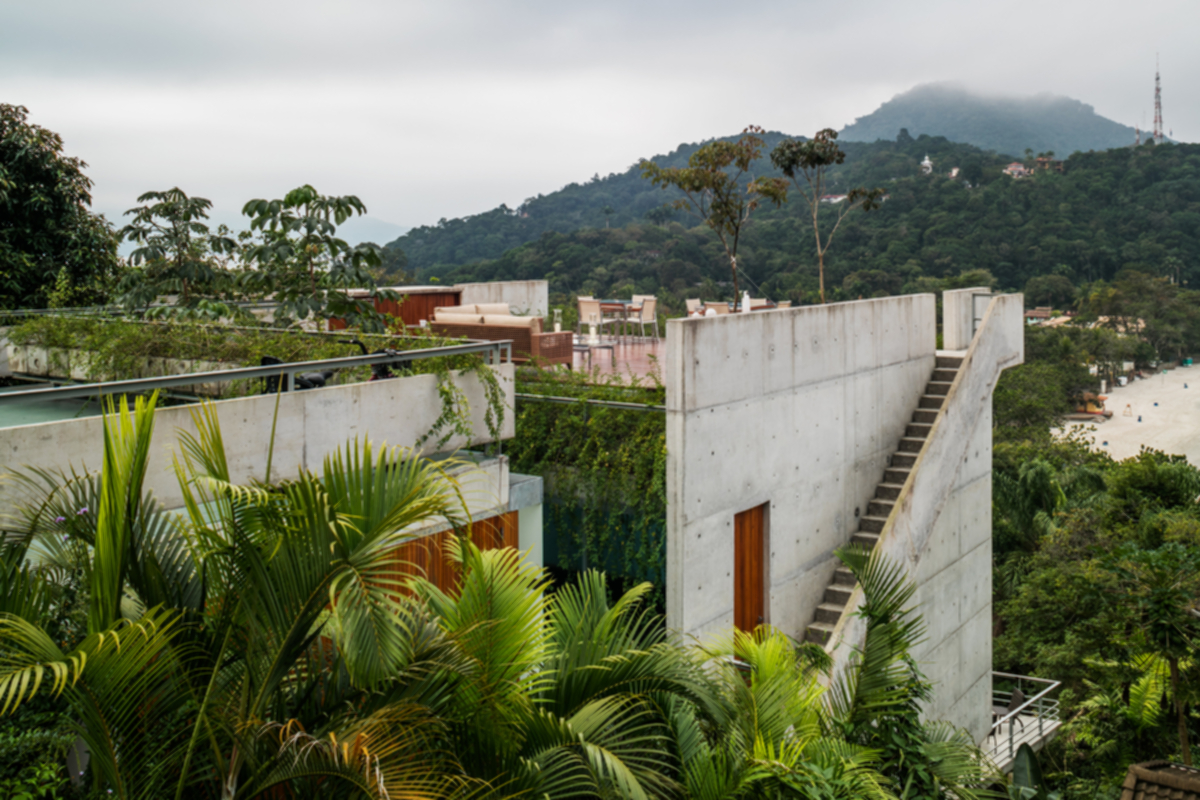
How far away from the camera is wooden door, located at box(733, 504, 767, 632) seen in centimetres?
910

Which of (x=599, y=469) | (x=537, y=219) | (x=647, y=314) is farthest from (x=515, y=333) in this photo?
(x=537, y=219)

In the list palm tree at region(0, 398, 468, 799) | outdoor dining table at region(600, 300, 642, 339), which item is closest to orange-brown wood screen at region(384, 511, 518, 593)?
palm tree at region(0, 398, 468, 799)

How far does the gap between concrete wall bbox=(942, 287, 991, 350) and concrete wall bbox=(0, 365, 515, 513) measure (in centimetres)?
884

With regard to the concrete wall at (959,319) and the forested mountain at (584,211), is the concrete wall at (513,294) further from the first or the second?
the forested mountain at (584,211)

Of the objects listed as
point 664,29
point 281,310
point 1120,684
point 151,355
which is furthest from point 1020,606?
point 151,355

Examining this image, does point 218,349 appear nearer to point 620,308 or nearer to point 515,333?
point 515,333

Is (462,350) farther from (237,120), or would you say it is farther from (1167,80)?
(1167,80)

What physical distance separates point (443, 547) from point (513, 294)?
10174 millimetres

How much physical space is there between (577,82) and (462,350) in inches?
800

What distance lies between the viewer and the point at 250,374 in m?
5.31

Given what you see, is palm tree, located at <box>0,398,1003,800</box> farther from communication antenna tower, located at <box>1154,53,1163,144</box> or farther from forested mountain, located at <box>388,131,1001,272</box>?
communication antenna tower, located at <box>1154,53,1163,144</box>

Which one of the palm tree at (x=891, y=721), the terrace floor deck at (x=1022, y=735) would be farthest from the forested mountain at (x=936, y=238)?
the palm tree at (x=891, y=721)

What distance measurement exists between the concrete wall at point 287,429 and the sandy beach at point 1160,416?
6296cm

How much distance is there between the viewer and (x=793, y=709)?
5055 millimetres
